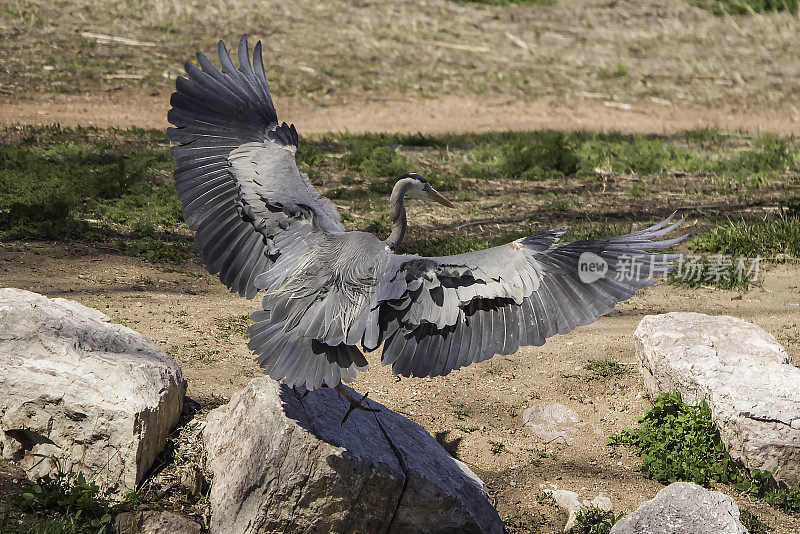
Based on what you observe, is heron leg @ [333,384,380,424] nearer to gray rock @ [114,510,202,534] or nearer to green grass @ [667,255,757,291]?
gray rock @ [114,510,202,534]

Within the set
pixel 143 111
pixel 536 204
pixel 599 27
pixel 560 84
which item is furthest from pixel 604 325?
pixel 599 27

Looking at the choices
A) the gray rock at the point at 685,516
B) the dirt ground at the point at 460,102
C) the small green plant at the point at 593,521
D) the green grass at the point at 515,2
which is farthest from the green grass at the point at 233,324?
the green grass at the point at 515,2

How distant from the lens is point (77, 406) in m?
3.91

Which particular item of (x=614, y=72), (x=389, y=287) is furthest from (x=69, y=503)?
(x=614, y=72)

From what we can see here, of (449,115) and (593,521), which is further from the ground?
(449,115)

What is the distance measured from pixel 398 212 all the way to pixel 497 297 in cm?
104

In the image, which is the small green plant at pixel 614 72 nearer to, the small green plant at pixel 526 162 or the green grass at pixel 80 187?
the small green plant at pixel 526 162

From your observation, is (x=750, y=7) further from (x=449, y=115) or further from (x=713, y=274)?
(x=713, y=274)

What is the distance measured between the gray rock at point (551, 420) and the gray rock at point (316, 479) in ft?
3.57

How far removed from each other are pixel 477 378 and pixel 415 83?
28.5 feet

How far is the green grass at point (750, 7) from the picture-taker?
1747 cm

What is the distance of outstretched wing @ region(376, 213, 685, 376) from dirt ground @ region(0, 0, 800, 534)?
1.32m

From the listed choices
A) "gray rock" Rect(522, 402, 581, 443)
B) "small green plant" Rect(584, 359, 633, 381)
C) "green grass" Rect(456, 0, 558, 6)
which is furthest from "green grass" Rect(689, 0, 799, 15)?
"gray rock" Rect(522, 402, 581, 443)

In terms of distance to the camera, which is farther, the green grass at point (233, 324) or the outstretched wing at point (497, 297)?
the green grass at point (233, 324)
